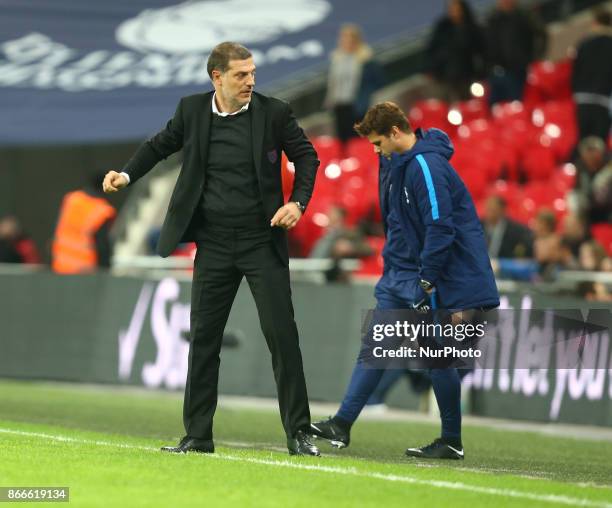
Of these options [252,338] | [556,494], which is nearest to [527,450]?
[556,494]

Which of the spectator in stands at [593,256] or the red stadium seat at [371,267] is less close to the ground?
the spectator in stands at [593,256]

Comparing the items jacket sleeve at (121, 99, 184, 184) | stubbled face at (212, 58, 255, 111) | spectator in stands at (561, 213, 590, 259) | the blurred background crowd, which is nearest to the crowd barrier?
the blurred background crowd

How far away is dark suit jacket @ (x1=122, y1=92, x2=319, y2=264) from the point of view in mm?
8320

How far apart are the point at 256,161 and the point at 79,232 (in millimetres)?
8886

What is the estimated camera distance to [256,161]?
27.1 ft

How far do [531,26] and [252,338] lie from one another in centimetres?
631

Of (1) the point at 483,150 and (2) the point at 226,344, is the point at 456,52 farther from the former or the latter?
(2) the point at 226,344

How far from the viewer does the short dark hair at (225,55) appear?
8.18 m

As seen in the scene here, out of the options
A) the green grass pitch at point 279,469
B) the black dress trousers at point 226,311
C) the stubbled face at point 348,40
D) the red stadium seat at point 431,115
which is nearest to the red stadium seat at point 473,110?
the red stadium seat at point 431,115

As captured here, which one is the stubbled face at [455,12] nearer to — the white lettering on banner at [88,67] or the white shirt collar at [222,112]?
the white lettering on banner at [88,67]

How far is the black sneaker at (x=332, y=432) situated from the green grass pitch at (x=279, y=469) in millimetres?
62

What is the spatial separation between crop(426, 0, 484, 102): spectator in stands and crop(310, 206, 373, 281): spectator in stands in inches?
142

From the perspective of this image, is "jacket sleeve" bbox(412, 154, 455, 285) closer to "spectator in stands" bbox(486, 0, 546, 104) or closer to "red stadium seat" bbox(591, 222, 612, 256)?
"red stadium seat" bbox(591, 222, 612, 256)

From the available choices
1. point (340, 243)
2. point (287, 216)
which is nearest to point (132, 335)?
point (340, 243)
